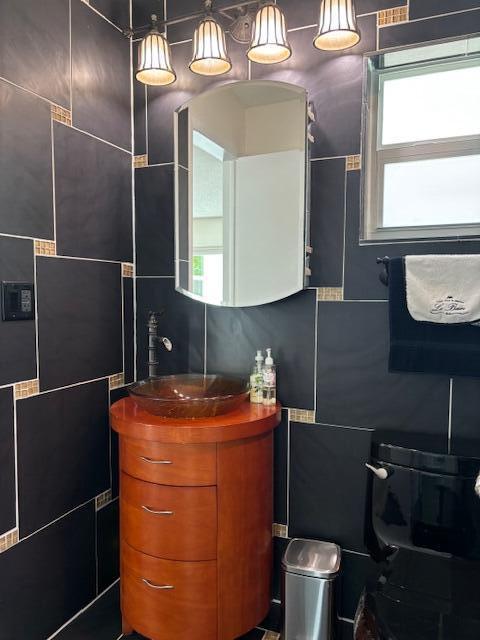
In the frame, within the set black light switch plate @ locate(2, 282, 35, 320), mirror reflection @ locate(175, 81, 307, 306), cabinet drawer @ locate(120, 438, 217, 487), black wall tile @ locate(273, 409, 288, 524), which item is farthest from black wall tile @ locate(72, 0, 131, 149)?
black wall tile @ locate(273, 409, 288, 524)

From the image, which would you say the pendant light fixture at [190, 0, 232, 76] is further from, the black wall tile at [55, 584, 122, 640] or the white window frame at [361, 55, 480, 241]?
the black wall tile at [55, 584, 122, 640]

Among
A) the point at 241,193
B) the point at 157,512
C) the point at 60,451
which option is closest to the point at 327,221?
the point at 241,193

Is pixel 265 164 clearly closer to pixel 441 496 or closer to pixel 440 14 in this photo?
pixel 440 14

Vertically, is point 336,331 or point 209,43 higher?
point 209,43

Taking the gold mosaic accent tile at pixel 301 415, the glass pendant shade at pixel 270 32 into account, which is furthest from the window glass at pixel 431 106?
the gold mosaic accent tile at pixel 301 415

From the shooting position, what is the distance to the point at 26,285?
1542 millimetres

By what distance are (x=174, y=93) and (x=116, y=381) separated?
1225 mm

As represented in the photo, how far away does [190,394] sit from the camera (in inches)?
74.8

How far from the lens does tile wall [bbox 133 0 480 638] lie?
161 cm

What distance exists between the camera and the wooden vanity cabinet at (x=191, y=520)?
1.50m

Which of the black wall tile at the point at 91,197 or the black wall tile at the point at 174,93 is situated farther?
the black wall tile at the point at 174,93

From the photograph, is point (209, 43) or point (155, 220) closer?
point (209, 43)

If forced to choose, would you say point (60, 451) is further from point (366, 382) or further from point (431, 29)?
point (431, 29)

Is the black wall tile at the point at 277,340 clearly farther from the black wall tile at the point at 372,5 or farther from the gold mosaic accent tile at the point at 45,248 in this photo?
the black wall tile at the point at 372,5
